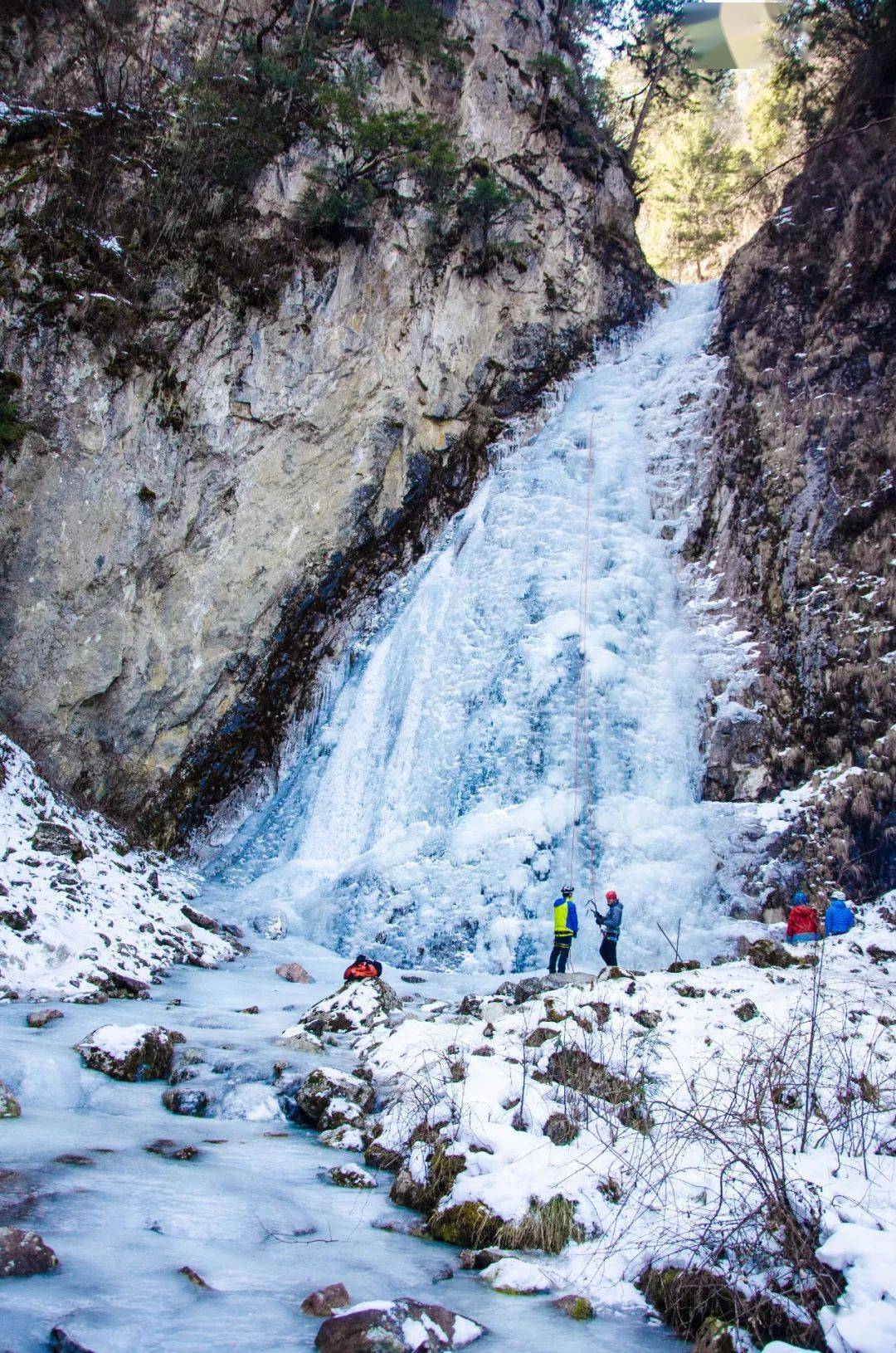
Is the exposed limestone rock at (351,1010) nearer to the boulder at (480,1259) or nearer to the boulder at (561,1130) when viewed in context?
the boulder at (561,1130)

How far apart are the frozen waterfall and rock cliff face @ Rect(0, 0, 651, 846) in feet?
3.99

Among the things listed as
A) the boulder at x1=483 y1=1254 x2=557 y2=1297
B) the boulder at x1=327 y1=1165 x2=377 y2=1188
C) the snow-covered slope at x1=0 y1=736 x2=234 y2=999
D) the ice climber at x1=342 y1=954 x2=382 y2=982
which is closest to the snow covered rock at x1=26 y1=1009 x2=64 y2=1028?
the snow-covered slope at x1=0 y1=736 x2=234 y2=999

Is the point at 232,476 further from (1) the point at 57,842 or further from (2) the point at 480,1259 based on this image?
(2) the point at 480,1259

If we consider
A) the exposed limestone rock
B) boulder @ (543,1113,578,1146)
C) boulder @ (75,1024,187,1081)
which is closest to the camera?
boulder @ (543,1113,578,1146)

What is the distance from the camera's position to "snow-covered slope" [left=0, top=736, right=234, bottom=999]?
281 inches

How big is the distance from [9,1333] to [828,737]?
35.3ft

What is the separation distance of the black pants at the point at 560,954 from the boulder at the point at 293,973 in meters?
2.62

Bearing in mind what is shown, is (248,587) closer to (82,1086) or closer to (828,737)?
(828,737)

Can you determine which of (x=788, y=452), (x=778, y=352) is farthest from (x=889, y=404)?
(x=778, y=352)

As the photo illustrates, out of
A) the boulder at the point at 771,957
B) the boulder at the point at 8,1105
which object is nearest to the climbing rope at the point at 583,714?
the boulder at the point at 771,957

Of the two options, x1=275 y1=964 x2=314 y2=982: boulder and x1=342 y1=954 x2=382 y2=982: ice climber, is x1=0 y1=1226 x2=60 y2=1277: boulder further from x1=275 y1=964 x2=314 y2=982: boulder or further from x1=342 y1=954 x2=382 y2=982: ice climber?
x1=275 y1=964 x2=314 y2=982: boulder

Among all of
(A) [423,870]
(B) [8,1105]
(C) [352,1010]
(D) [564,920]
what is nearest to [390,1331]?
(B) [8,1105]

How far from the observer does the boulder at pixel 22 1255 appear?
235cm

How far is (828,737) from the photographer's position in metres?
10.9
